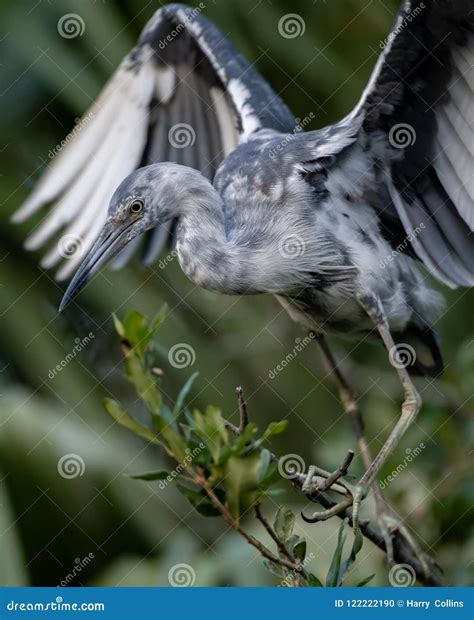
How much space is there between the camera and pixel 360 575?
85.0 inches

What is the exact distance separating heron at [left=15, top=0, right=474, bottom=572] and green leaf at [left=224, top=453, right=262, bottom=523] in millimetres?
423

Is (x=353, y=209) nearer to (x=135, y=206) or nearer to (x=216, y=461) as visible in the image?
(x=135, y=206)

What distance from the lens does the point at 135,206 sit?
6.97ft

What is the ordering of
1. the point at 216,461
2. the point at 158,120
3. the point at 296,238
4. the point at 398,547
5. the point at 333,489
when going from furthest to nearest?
the point at 158,120 < the point at 296,238 < the point at 398,547 < the point at 333,489 < the point at 216,461

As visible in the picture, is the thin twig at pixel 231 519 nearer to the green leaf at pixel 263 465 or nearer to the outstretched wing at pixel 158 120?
the green leaf at pixel 263 465

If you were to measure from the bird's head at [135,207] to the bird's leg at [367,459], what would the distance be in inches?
24.6

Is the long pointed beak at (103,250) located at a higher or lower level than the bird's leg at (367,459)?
higher

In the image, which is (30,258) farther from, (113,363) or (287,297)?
(287,297)

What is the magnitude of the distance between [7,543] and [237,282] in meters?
0.72

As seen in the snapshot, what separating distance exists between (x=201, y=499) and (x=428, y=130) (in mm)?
1077

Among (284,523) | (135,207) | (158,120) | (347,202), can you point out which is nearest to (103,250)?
(135,207)

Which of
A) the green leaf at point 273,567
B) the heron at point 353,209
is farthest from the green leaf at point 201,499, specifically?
the heron at point 353,209

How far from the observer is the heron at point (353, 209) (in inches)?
83.2

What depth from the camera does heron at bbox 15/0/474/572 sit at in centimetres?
211
